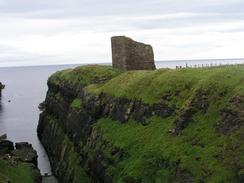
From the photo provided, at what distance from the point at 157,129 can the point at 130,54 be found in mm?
27674

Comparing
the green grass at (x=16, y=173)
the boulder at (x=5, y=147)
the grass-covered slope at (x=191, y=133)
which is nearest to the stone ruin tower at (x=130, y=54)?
the grass-covered slope at (x=191, y=133)

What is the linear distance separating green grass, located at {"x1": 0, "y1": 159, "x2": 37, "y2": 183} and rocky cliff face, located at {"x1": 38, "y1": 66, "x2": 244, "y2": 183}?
15.7ft

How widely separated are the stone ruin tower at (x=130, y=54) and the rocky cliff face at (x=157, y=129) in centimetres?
327

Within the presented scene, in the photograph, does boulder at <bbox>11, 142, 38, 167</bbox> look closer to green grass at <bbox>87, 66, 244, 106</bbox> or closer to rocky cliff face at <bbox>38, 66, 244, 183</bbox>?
rocky cliff face at <bbox>38, 66, 244, 183</bbox>

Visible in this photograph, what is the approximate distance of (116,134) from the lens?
51688 millimetres

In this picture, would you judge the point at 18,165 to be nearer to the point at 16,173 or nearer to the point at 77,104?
the point at 16,173

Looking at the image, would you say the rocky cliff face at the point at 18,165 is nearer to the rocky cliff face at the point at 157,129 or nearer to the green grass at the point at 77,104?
the rocky cliff face at the point at 157,129

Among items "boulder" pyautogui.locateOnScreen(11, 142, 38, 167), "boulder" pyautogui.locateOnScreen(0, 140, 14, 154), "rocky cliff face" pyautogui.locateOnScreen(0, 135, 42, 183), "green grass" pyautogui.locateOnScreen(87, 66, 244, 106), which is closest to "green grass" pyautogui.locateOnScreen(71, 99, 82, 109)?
"green grass" pyautogui.locateOnScreen(87, 66, 244, 106)

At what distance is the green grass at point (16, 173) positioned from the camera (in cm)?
5741

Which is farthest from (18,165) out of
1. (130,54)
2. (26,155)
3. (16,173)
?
(130,54)

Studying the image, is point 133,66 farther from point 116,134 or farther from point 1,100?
point 1,100

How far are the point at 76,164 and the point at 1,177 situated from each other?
10.5 meters

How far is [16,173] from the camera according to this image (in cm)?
5972

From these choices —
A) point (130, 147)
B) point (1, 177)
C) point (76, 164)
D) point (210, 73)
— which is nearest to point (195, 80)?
point (210, 73)
